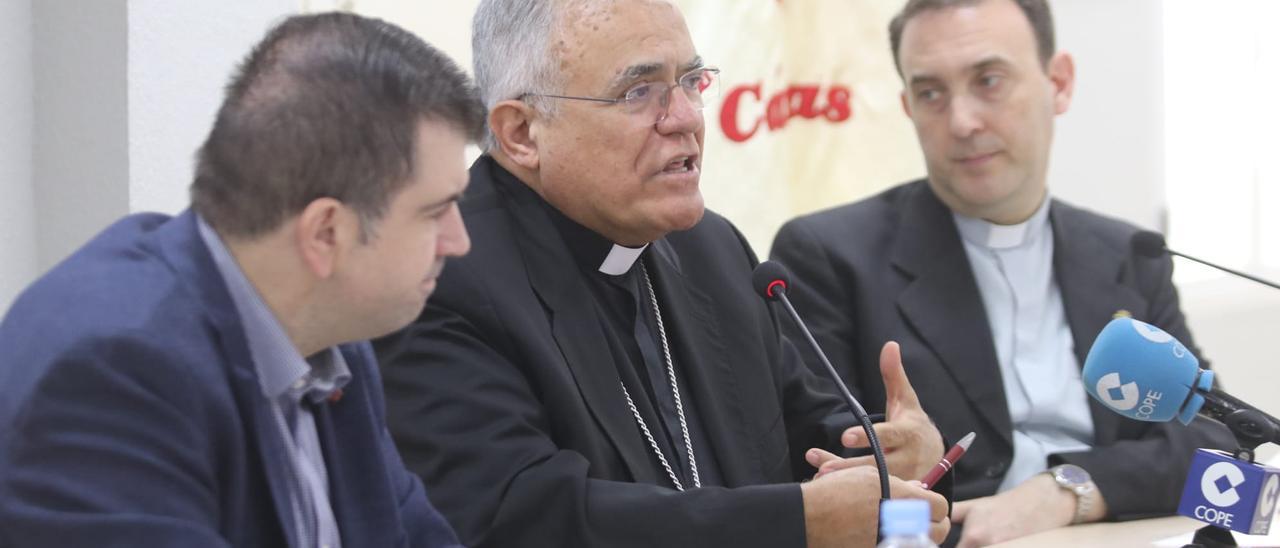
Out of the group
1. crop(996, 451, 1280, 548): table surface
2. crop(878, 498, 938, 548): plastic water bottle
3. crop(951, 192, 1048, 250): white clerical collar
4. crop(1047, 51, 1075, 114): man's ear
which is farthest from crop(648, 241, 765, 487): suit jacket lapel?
crop(1047, 51, 1075, 114): man's ear

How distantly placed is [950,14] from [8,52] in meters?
2.02

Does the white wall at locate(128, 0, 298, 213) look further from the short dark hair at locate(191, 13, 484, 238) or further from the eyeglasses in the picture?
the short dark hair at locate(191, 13, 484, 238)

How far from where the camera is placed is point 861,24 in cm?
466

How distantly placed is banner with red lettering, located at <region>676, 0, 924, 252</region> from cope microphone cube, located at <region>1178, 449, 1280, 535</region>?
7.00ft

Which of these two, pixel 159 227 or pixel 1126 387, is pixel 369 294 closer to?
pixel 159 227

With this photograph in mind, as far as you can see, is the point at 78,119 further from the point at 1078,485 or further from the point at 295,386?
the point at 1078,485

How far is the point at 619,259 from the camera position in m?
2.57

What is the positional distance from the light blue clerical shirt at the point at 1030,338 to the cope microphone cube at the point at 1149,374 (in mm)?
876

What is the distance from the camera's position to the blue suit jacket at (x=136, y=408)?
1383 mm

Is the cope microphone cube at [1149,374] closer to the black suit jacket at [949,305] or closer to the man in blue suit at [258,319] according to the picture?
the black suit jacket at [949,305]

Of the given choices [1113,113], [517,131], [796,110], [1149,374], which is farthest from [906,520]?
[1113,113]

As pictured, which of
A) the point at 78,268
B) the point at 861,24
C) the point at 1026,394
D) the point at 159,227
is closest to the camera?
the point at 78,268

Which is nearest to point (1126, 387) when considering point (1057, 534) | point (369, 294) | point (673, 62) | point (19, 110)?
point (1057, 534)

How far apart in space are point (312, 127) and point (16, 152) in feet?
4.24
